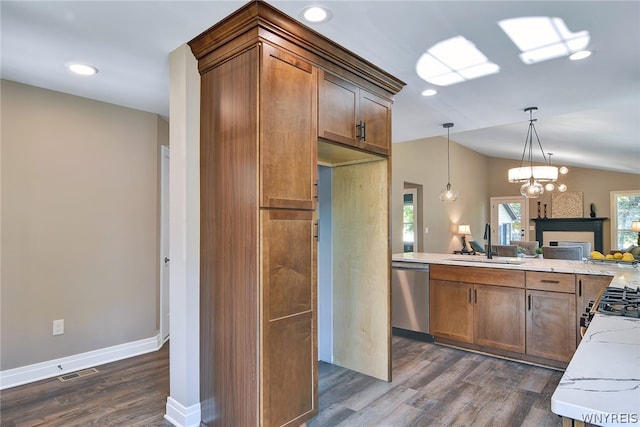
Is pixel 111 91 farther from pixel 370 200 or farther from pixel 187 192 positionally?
pixel 370 200

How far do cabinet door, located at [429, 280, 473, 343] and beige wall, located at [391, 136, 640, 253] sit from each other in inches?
105

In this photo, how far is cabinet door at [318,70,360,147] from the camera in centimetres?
233

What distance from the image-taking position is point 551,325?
3232mm

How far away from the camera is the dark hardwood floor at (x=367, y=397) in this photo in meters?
2.39

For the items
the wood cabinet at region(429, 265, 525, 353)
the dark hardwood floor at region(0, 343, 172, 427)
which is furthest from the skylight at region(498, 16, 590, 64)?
the dark hardwood floor at region(0, 343, 172, 427)

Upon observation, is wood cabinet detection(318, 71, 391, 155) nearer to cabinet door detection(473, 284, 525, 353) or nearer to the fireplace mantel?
cabinet door detection(473, 284, 525, 353)

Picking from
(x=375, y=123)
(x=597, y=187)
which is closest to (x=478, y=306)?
(x=375, y=123)

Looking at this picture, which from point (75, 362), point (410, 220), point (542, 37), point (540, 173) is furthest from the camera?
point (410, 220)

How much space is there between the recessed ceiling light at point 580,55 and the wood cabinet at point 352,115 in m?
1.25

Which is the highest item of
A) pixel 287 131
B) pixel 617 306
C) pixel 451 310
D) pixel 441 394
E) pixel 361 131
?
pixel 361 131

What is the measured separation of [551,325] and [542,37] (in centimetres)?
236

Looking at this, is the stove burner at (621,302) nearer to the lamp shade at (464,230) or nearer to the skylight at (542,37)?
the skylight at (542,37)

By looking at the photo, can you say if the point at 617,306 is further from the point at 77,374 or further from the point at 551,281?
the point at 77,374

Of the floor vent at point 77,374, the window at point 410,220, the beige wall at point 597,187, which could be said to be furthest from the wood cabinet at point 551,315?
the beige wall at point 597,187
